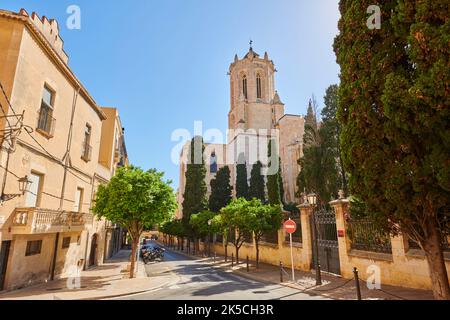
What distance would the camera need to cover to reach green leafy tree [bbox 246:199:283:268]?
55.6ft

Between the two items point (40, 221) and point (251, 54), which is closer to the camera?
point (40, 221)

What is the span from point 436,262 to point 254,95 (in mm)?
52178

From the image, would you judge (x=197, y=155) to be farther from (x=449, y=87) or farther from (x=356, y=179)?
(x=449, y=87)

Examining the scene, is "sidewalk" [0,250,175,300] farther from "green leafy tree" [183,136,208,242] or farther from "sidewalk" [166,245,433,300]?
"green leafy tree" [183,136,208,242]

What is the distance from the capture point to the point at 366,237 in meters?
11.8

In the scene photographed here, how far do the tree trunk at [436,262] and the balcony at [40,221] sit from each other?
11.7 metres

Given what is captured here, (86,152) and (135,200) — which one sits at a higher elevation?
(86,152)

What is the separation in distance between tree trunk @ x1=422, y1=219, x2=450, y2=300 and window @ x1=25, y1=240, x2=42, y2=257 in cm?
1311

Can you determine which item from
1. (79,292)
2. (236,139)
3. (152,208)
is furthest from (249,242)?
(236,139)

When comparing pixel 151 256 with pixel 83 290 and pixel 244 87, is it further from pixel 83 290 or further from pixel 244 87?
pixel 244 87

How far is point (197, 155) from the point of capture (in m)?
37.6

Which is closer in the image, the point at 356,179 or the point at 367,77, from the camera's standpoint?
the point at 367,77

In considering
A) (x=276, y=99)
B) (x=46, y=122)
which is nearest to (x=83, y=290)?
(x=46, y=122)
